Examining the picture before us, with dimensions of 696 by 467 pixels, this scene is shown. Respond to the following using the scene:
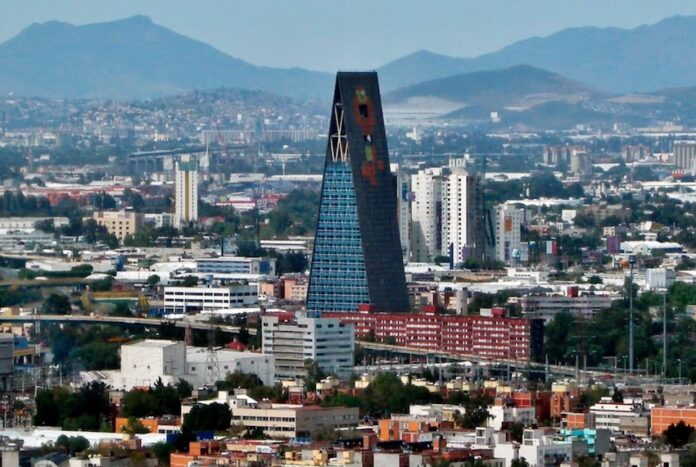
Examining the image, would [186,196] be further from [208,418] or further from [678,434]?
[678,434]

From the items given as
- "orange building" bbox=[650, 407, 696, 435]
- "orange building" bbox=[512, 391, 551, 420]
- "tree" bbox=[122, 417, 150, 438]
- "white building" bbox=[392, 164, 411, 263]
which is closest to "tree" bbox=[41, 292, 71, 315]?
"white building" bbox=[392, 164, 411, 263]

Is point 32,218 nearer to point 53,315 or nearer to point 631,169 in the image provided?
point 53,315

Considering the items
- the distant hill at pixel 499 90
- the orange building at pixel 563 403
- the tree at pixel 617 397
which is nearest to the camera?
the orange building at pixel 563 403

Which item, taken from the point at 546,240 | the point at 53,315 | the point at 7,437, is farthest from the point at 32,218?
Result: the point at 7,437

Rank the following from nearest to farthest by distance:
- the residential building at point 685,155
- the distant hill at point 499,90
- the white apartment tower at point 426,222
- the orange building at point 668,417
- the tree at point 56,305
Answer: the orange building at point 668,417 < the tree at point 56,305 < the white apartment tower at point 426,222 < the residential building at point 685,155 < the distant hill at point 499,90

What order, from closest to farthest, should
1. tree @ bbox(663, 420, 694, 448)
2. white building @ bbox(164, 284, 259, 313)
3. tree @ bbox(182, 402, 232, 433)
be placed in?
tree @ bbox(663, 420, 694, 448) → tree @ bbox(182, 402, 232, 433) → white building @ bbox(164, 284, 259, 313)

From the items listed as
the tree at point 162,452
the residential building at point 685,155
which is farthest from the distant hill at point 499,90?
the tree at point 162,452

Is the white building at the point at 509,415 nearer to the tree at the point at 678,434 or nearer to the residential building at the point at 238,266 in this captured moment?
the tree at the point at 678,434

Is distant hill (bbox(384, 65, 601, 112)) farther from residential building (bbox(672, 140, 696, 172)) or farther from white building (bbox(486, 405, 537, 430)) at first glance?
white building (bbox(486, 405, 537, 430))
